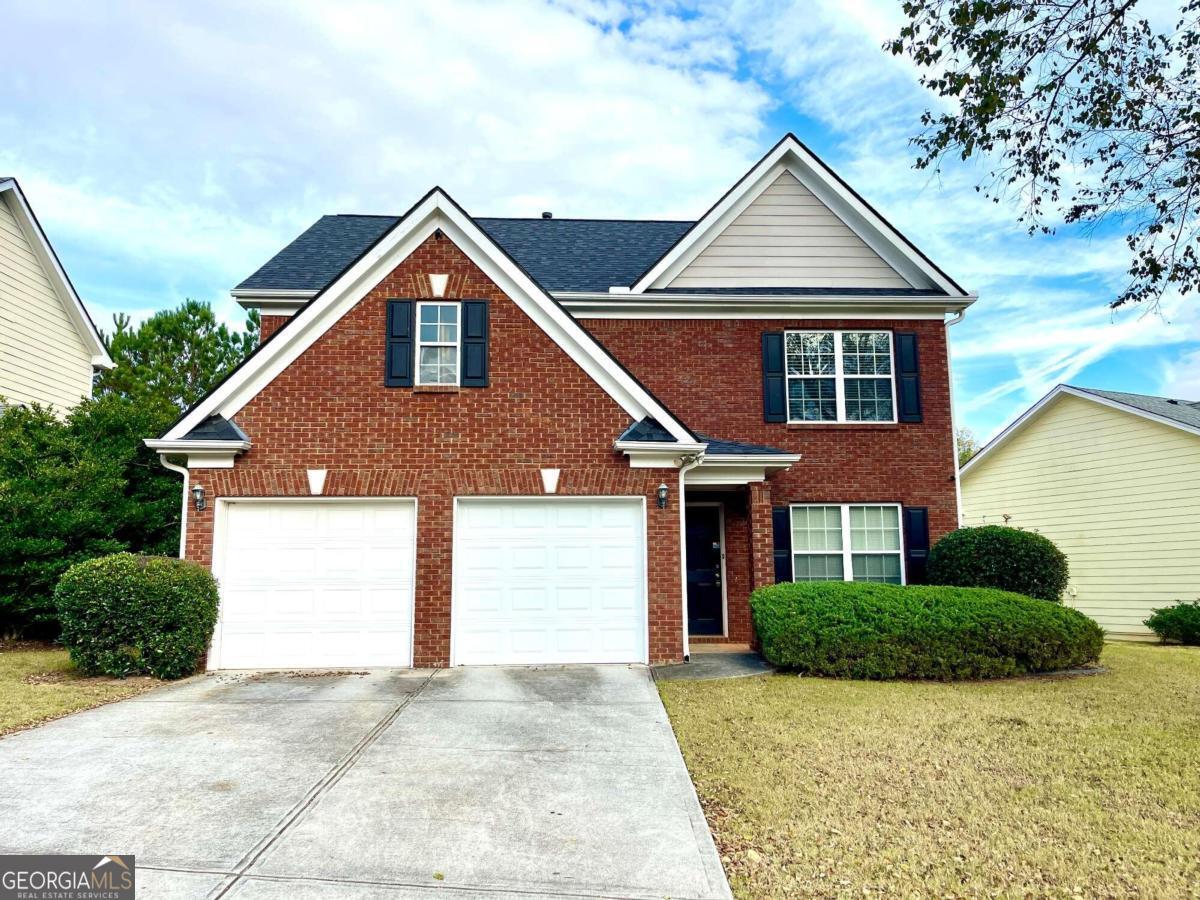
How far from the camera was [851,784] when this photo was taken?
552 centimetres

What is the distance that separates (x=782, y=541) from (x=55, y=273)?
16.6 m

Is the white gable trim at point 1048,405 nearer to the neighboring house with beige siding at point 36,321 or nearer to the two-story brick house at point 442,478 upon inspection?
the two-story brick house at point 442,478

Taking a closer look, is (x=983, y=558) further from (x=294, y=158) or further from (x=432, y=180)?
(x=294, y=158)

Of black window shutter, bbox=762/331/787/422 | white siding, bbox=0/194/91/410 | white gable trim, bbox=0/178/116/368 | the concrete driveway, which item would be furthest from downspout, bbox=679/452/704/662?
white gable trim, bbox=0/178/116/368

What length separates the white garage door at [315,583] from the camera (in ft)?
33.4

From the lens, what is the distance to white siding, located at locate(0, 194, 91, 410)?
51.1 ft

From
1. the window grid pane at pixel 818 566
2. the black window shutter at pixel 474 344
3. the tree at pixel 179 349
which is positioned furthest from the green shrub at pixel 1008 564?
the tree at pixel 179 349

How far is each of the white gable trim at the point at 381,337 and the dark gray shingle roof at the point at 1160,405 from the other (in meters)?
13.0

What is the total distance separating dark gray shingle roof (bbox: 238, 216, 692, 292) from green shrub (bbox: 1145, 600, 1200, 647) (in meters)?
12.6

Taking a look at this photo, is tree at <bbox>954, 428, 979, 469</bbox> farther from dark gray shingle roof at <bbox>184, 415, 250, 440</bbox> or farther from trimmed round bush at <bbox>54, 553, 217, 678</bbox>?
trimmed round bush at <bbox>54, 553, 217, 678</bbox>

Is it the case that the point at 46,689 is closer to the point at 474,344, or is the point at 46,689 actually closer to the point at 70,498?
the point at 70,498

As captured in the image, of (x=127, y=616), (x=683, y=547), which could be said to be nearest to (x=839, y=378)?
(x=683, y=547)

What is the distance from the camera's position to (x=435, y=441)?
10.6 metres

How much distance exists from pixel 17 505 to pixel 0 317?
583 cm
